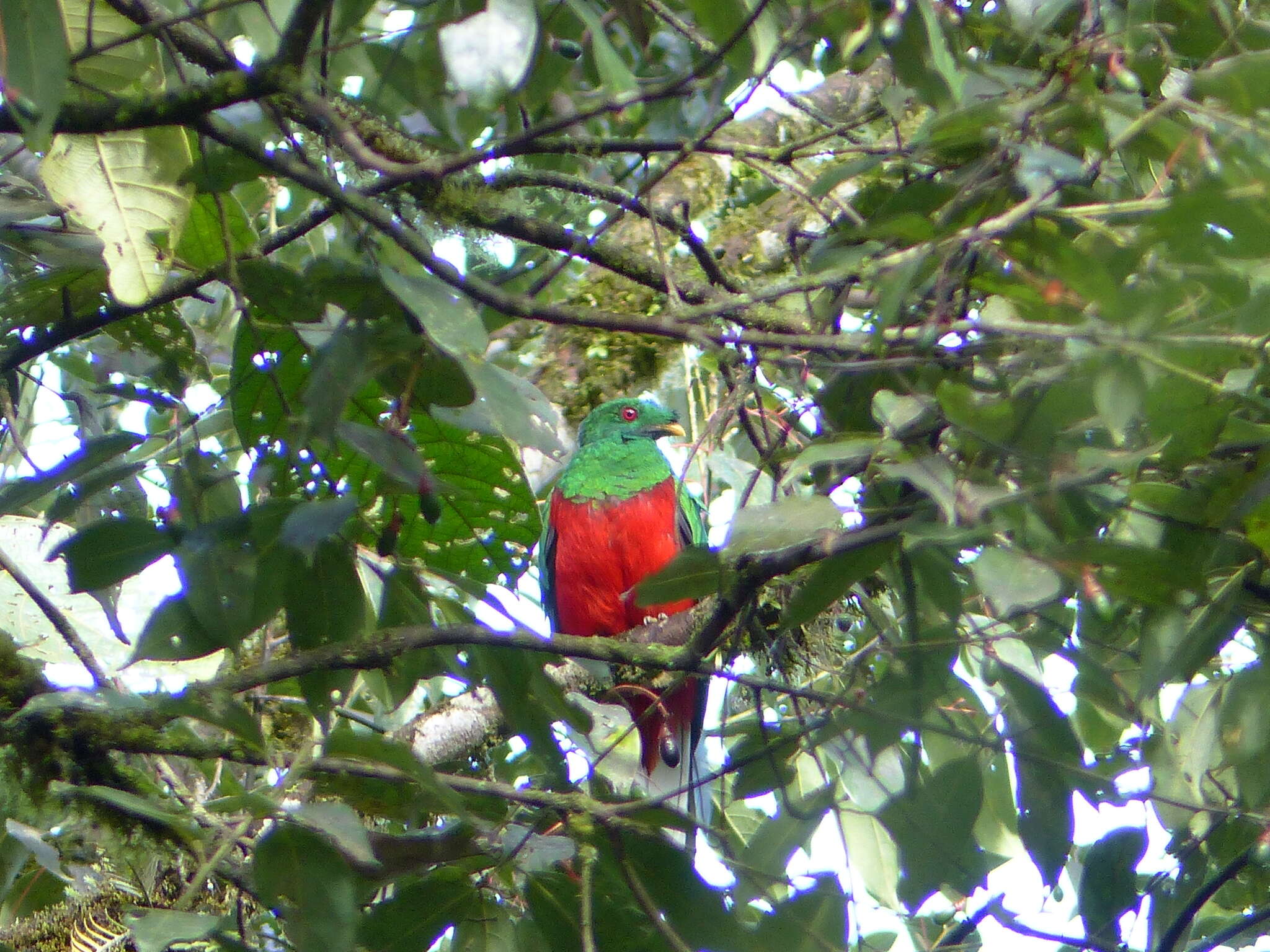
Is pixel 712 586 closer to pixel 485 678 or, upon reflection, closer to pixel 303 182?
pixel 485 678

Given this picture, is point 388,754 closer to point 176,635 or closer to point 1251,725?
point 176,635

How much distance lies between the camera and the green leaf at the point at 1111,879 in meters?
2.22

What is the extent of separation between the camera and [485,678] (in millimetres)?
2012

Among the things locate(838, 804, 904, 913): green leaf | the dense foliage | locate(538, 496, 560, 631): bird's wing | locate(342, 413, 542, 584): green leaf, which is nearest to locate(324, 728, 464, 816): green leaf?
the dense foliage

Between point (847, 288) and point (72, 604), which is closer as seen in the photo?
point (847, 288)

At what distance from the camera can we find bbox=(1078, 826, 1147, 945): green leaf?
2.22 metres

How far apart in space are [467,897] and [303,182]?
3.65 feet

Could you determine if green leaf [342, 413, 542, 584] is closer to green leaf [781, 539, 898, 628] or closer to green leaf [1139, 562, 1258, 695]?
green leaf [781, 539, 898, 628]

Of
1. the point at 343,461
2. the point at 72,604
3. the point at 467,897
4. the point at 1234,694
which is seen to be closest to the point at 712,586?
the point at 467,897

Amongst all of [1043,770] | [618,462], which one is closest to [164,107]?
[1043,770]

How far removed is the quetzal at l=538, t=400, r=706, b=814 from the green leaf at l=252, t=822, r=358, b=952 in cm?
284

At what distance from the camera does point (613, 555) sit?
15.4 feet

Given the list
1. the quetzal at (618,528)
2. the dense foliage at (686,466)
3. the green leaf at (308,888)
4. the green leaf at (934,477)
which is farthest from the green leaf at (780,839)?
the quetzal at (618,528)

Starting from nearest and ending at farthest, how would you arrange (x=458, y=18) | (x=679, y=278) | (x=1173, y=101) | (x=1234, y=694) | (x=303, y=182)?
1. (x=1173, y=101)
2. (x=458, y=18)
3. (x=1234, y=694)
4. (x=303, y=182)
5. (x=679, y=278)
